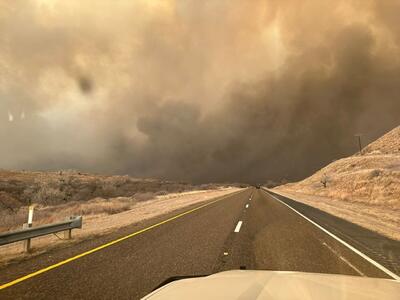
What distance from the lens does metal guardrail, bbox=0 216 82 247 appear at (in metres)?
7.64

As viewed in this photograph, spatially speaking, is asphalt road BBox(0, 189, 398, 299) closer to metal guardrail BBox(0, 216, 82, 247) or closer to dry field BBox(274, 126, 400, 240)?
metal guardrail BBox(0, 216, 82, 247)

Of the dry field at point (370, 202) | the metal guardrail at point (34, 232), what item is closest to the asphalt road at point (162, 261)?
the metal guardrail at point (34, 232)

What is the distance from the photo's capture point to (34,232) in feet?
28.5

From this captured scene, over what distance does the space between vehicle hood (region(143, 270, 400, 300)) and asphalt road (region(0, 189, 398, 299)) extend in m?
1.50

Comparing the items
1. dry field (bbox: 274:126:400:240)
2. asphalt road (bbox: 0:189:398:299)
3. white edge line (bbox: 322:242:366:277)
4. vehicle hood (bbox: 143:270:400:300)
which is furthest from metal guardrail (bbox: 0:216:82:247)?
dry field (bbox: 274:126:400:240)

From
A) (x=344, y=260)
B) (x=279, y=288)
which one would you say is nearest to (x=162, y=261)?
(x=279, y=288)

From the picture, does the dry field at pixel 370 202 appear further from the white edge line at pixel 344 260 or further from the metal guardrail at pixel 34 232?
the metal guardrail at pixel 34 232

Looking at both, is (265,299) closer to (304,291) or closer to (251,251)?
(304,291)

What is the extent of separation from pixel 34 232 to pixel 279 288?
778cm

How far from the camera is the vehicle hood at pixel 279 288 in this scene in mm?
3252

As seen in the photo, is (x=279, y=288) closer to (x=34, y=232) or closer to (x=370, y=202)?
(x=34, y=232)

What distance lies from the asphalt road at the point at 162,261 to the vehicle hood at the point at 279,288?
1.50m

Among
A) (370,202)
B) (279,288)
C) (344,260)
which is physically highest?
(370,202)

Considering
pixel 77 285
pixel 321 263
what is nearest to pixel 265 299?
pixel 77 285
